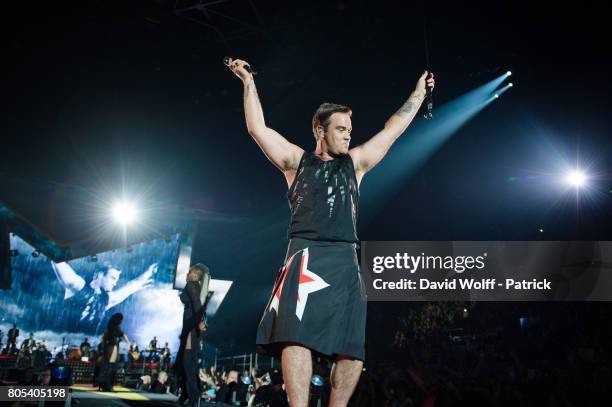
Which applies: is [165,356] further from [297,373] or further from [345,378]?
[297,373]

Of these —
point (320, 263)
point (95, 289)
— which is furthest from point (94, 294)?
point (320, 263)

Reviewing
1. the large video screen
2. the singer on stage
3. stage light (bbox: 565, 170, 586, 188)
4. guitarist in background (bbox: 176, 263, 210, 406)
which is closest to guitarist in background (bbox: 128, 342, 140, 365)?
the large video screen

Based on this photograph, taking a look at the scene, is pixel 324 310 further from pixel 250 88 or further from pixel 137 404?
pixel 137 404

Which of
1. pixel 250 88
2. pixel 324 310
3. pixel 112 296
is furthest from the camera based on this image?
pixel 112 296

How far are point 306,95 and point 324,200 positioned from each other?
9.64 meters

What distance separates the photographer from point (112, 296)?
18.4 meters

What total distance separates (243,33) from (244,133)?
335 centimetres

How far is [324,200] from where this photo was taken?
8.04 ft

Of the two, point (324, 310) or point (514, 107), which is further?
point (514, 107)

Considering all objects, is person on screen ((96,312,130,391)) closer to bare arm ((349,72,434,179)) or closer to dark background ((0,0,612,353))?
dark background ((0,0,612,353))

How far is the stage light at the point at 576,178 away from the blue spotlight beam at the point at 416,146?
2976 millimetres

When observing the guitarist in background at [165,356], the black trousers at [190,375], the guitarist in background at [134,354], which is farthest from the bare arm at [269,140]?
the guitarist in background at [165,356]

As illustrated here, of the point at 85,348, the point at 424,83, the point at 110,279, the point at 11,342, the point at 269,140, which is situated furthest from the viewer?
the point at 110,279

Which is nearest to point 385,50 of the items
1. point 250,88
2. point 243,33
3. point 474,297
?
point 243,33
